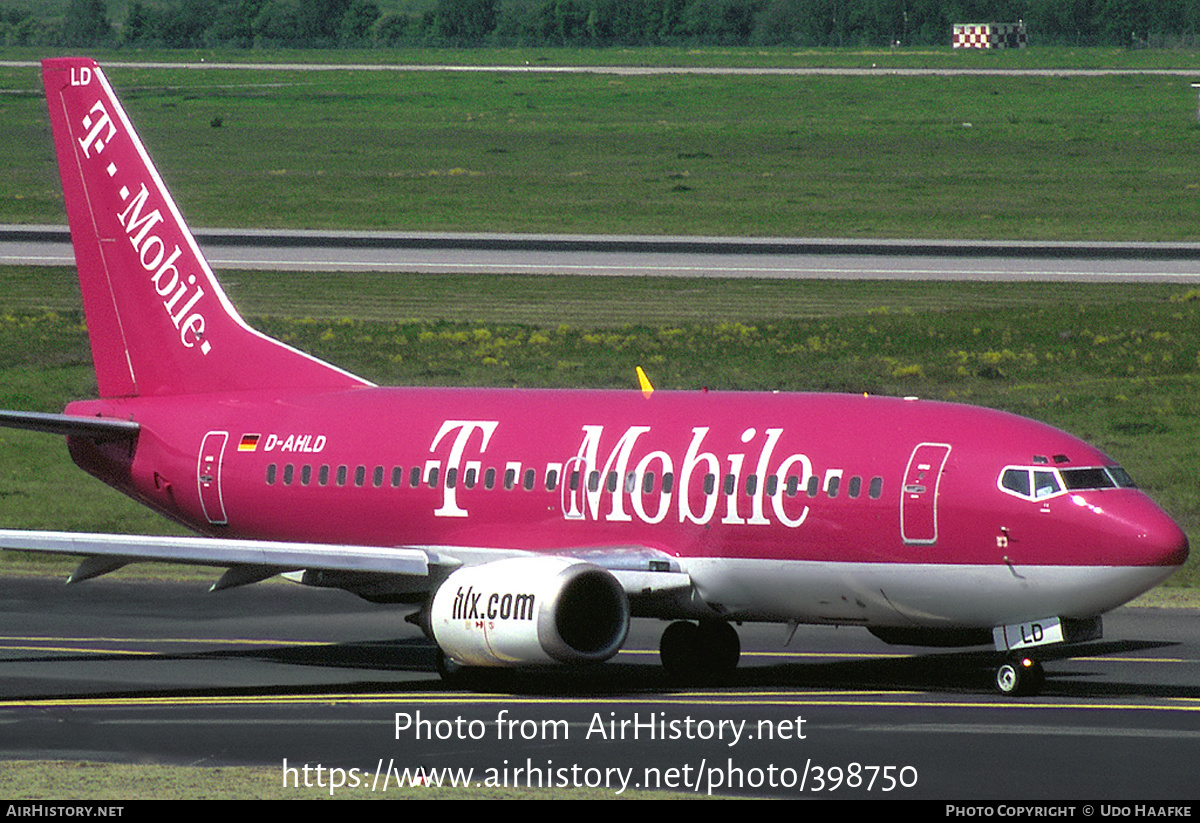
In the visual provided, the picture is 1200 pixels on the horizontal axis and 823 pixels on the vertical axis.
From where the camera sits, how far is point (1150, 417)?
67062mm

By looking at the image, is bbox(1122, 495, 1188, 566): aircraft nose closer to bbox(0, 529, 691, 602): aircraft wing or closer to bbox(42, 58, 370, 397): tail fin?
bbox(0, 529, 691, 602): aircraft wing

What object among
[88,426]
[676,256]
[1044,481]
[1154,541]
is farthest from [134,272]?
[676,256]

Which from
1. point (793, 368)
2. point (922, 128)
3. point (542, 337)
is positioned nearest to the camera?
point (793, 368)

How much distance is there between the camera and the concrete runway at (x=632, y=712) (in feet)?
90.6

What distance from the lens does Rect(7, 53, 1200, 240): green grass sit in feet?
406

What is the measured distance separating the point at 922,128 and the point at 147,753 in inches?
6291

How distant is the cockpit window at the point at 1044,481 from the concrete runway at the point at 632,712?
3177 mm

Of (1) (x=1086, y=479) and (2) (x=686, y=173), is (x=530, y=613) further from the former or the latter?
(2) (x=686, y=173)

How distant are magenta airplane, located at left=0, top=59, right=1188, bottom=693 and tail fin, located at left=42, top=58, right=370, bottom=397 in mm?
110

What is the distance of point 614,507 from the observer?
3638 centimetres

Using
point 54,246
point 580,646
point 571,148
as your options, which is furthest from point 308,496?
point 571,148

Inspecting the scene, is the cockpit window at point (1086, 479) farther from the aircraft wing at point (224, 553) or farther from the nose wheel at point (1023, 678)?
the aircraft wing at point (224, 553)

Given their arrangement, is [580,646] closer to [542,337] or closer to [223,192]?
[542,337]

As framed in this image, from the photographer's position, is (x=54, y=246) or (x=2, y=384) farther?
(x=54, y=246)
